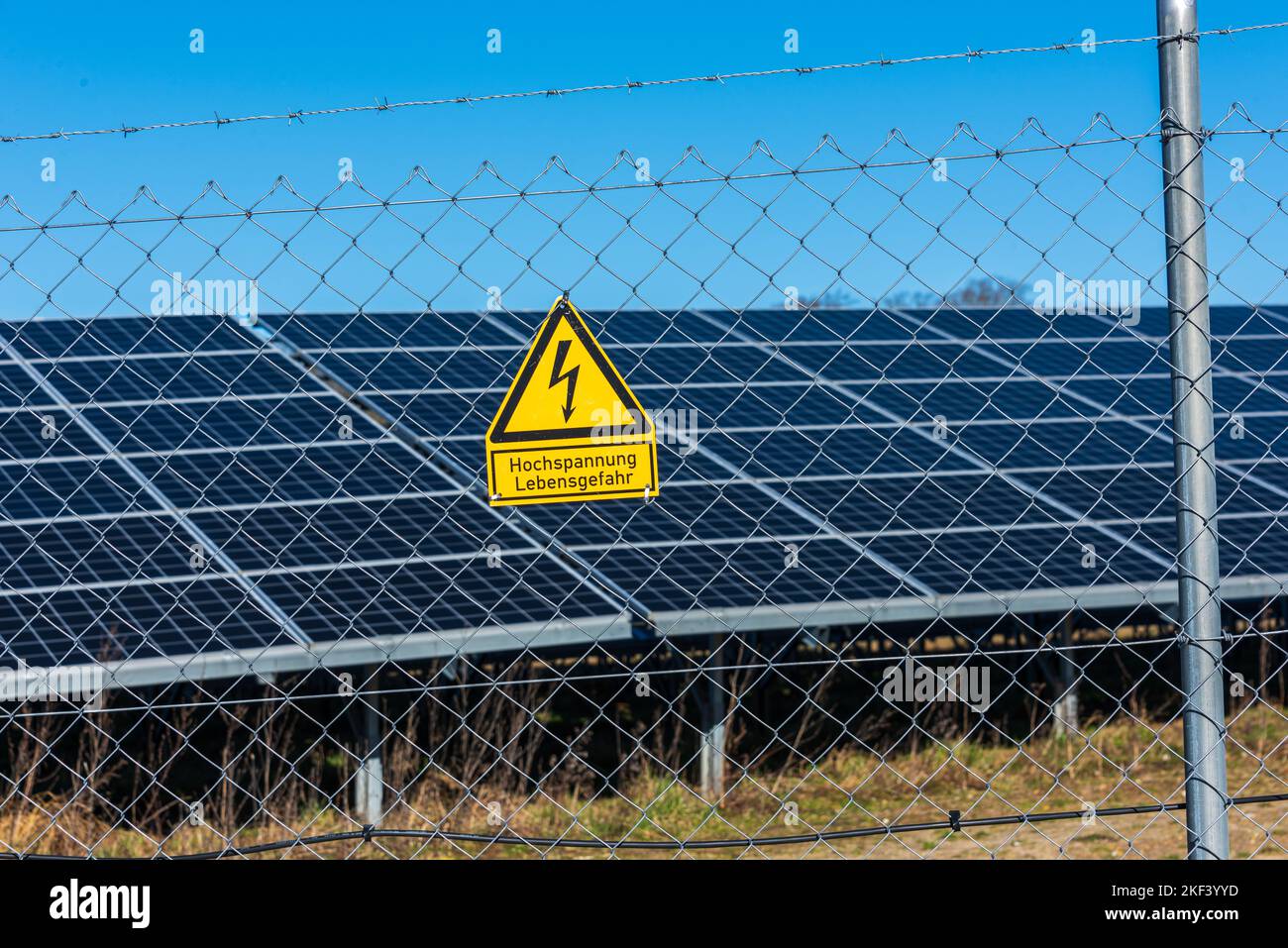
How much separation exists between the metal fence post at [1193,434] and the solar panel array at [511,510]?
101 inches

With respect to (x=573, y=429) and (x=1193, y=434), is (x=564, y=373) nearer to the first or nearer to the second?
(x=573, y=429)

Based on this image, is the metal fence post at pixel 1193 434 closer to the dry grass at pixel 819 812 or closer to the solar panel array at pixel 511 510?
the solar panel array at pixel 511 510

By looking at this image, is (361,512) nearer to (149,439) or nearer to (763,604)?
(149,439)

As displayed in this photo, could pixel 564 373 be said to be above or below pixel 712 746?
above

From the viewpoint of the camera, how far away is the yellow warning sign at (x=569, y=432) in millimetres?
3070

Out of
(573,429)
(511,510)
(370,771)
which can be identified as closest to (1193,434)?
(573,429)

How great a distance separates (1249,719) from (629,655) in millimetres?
5278

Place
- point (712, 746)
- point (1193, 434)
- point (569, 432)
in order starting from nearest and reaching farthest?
point (1193, 434)
point (569, 432)
point (712, 746)

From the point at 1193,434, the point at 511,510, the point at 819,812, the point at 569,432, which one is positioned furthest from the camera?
the point at 511,510

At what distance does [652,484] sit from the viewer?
10.0ft

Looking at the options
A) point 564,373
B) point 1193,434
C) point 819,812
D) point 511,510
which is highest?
point 511,510

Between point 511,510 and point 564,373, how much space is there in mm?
5556

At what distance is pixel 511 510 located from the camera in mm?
8594

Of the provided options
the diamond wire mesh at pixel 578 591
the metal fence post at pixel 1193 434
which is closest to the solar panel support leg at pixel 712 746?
the diamond wire mesh at pixel 578 591
